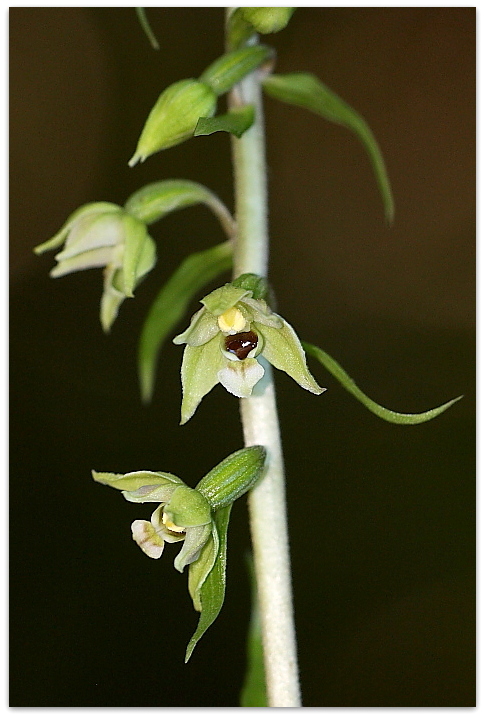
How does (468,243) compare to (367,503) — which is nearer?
(367,503)

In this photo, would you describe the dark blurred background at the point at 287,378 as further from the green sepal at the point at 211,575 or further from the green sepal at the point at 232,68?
the green sepal at the point at 232,68

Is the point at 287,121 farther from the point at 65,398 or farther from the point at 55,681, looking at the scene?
the point at 55,681

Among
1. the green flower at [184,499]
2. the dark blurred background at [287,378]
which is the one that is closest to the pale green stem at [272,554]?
the green flower at [184,499]

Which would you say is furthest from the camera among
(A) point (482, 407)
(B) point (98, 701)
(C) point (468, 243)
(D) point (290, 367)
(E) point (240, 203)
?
(C) point (468, 243)

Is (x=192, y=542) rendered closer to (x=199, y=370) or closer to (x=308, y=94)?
(x=199, y=370)

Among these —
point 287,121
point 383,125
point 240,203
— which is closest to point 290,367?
point 240,203

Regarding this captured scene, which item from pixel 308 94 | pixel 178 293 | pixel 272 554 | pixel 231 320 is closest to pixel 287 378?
pixel 178 293
